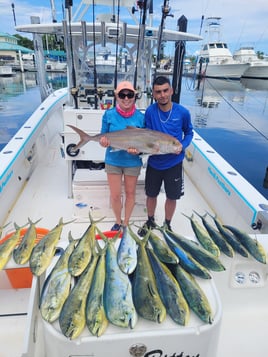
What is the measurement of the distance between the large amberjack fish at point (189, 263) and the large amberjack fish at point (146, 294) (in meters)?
0.18

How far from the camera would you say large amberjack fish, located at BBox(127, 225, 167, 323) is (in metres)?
1.06

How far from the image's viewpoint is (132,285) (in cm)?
120

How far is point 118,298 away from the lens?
109 centimetres

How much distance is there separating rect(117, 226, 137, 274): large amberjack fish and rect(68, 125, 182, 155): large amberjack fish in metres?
0.85

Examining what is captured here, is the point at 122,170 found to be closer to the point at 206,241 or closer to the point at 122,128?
the point at 122,128

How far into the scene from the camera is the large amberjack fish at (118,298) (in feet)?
3.37

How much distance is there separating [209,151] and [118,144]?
190 cm

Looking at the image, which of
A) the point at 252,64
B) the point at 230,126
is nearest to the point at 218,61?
the point at 252,64

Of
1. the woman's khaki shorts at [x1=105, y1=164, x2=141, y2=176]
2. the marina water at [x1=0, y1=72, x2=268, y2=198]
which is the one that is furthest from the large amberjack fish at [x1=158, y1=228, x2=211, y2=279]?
the marina water at [x1=0, y1=72, x2=268, y2=198]

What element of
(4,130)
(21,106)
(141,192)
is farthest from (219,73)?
(141,192)

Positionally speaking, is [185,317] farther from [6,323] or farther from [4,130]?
[4,130]

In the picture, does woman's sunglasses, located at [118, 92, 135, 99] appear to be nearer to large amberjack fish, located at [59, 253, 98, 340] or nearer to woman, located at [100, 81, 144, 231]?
woman, located at [100, 81, 144, 231]

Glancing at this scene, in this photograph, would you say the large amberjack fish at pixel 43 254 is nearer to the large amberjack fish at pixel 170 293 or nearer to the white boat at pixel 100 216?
the white boat at pixel 100 216

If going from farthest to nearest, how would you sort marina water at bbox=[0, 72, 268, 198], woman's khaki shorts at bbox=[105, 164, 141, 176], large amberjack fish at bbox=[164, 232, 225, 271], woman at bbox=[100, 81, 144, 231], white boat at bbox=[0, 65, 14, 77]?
white boat at bbox=[0, 65, 14, 77] < marina water at bbox=[0, 72, 268, 198] < woman's khaki shorts at bbox=[105, 164, 141, 176] < woman at bbox=[100, 81, 144, 231] < large amberjack fish at bbox=[164, 232, 225, 271]
